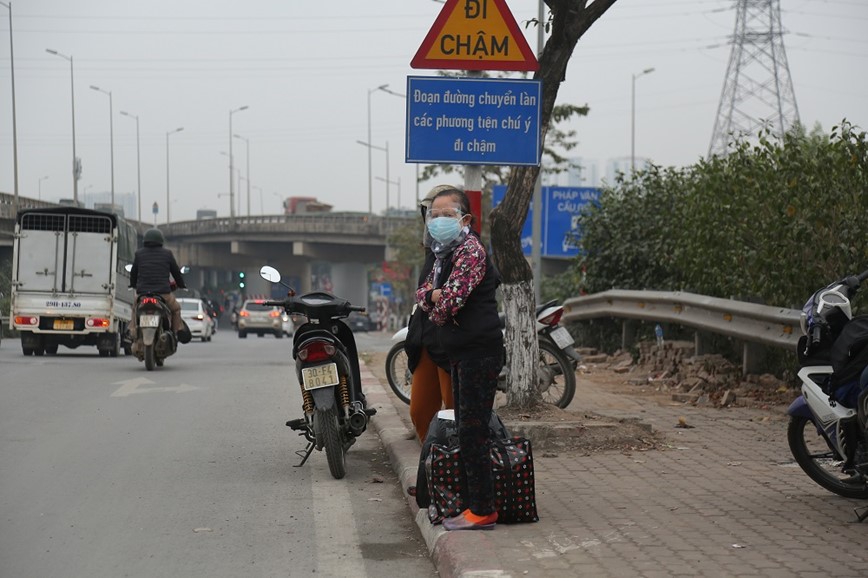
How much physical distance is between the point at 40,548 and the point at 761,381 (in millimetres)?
7992

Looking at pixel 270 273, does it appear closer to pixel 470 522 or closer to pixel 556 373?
pixel 556 373

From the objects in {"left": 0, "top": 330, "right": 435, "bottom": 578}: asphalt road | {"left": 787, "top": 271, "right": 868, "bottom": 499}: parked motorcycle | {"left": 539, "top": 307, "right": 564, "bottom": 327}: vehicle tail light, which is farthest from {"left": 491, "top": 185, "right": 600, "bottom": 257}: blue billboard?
{"left": 787, "top": 271, "right": 868, "bottom": 499}: parked motorcycle

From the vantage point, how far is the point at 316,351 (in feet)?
26.9

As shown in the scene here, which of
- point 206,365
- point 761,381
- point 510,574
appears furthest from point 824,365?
point 206,365

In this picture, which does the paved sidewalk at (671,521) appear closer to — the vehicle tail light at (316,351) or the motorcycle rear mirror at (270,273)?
the vehicle tail light at (316,351)

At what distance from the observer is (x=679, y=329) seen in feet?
53.1

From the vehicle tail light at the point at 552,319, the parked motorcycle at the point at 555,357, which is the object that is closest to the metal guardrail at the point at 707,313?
the parked motorcycle at the point at 555,357

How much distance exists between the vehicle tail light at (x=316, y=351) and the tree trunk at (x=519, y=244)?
1.69 meters

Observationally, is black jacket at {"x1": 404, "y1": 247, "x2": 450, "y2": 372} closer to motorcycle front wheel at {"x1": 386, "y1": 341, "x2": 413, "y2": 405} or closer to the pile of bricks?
motorcycle front wheel at {"x1": 386, "y1": 341, "x2": 413, "y2": 405}

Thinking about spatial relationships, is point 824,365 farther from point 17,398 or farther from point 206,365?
point 206,365

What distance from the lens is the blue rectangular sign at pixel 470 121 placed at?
891 centimetres

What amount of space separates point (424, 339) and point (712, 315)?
23.1 ft

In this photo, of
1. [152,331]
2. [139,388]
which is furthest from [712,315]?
[152,331]

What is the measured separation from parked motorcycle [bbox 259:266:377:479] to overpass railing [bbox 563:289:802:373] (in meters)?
4.14
